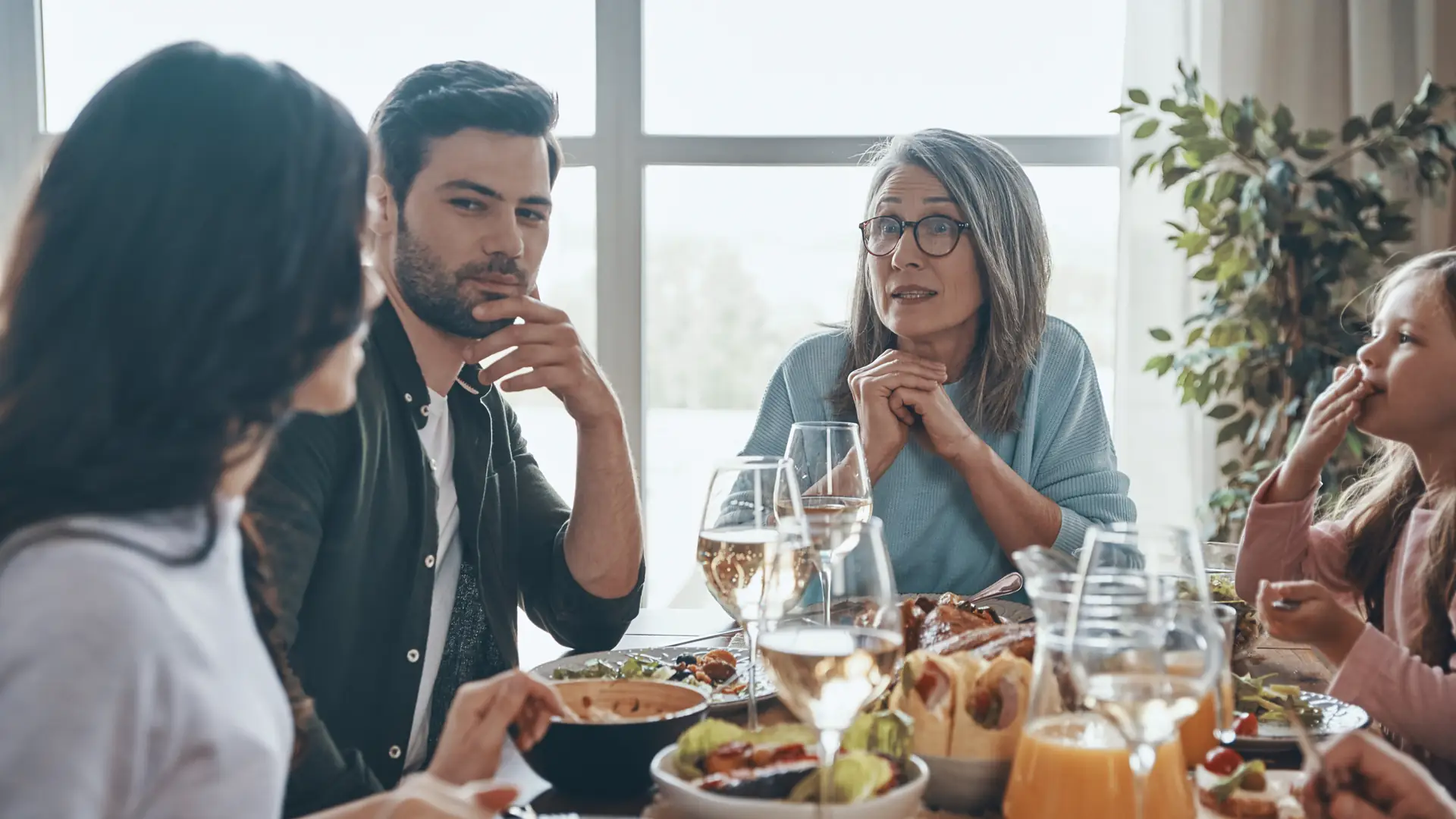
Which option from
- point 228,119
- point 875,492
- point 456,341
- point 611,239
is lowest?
point 875,492

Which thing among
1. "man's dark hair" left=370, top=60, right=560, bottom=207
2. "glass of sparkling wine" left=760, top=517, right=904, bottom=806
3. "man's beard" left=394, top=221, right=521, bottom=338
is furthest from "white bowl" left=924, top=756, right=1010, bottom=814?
"man's dark hair" left=370, top=60, right=560, bottom=207

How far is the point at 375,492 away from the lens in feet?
4.88

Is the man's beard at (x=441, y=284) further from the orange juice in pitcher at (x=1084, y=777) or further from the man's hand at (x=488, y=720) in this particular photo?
the orange juice in pitcher at (x=1084, y=777)

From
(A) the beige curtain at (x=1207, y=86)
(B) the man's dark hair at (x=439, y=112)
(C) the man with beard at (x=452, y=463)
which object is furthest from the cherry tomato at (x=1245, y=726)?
(A) the beige curtain at (x=1207, y=86)

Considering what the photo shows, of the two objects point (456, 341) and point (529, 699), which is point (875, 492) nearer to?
point (456, 341)

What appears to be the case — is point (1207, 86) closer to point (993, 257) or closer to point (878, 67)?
point (878, 67)

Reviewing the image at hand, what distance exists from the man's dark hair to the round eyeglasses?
68 cm

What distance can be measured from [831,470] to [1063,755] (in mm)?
554

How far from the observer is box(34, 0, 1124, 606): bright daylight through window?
3.87 metres

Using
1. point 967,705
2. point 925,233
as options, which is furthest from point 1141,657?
point 925,233

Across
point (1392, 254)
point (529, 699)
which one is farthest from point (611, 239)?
point (529, 699)

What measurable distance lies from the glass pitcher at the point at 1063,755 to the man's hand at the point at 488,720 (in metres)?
0.37

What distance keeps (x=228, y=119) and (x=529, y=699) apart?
51cm

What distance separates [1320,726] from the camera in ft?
3.74
